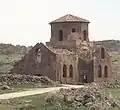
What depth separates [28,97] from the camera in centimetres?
3666

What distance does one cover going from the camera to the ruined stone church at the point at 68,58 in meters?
57.1

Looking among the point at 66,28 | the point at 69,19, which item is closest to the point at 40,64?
the point at 66,28

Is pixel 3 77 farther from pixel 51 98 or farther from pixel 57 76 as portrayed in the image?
pixel 51 98

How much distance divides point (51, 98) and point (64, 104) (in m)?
1.32

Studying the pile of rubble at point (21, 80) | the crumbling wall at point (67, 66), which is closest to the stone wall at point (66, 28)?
the crumbling wall at point (67, 66)

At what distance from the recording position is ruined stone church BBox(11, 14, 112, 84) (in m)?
57.1

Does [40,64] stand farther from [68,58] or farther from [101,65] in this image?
[101,65]

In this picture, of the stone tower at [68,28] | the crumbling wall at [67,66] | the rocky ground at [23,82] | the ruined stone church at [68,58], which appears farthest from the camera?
the stone tower at [68,28]

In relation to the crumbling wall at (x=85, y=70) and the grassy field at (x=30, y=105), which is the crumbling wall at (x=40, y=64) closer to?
the crumbling wall at (x=85, y=70)

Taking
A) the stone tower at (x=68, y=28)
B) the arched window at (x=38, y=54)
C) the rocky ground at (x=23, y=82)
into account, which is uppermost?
the stone tower at (x=68, y=28)

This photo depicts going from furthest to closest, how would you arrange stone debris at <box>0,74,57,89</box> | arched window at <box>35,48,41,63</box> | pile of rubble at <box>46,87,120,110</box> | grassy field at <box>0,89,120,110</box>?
arched window at <box>35,48,41,63</box>
stone debris at <box>0,74,57,89</box>
pile of rubble at <box>46,87,120,110</box>
grassy field at <box>0,89,120,110</box>

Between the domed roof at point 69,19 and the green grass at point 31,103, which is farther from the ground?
the domed roof at point 69,19

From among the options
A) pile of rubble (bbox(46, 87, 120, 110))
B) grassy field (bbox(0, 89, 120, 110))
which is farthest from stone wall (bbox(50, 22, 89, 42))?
grassy field (bbox(0, 89, 120, 110))

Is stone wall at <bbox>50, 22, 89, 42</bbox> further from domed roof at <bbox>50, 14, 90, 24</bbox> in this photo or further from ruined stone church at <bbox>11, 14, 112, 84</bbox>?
domed roof at <bbox>50, 14, 90, 24</bbox>
